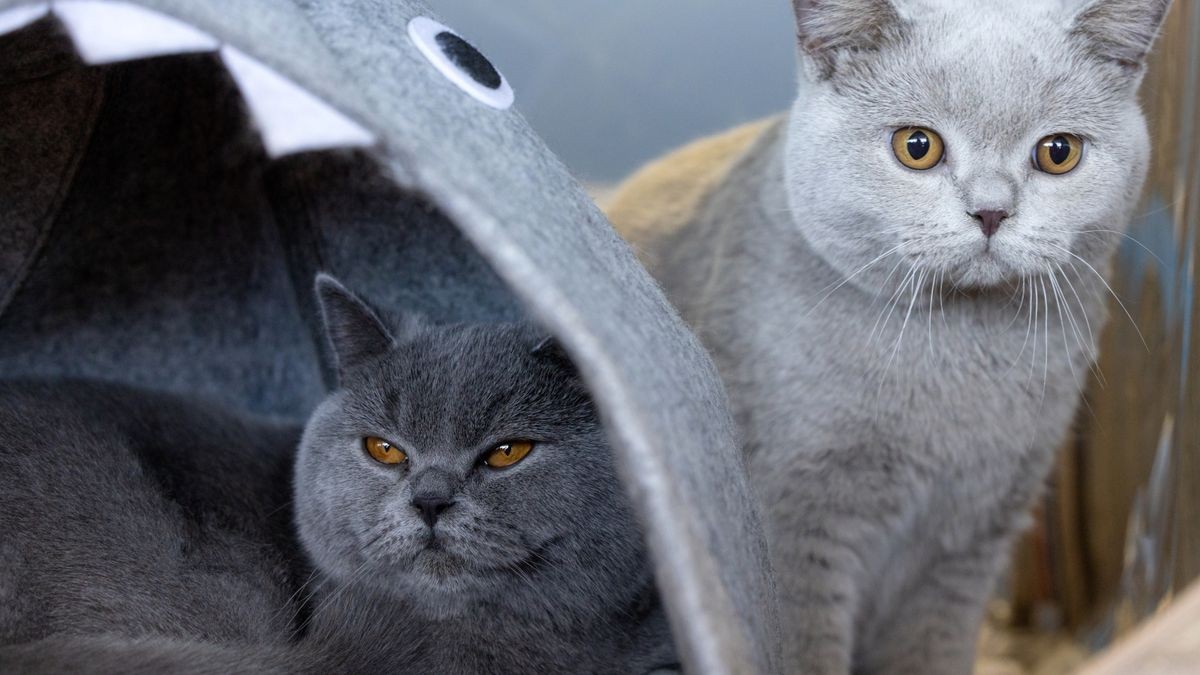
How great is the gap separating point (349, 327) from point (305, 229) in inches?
16.5

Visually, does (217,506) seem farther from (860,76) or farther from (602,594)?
(860,76)

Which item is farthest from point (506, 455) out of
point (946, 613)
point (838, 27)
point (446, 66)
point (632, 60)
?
point (632, 60)

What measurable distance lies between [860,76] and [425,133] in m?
0.62

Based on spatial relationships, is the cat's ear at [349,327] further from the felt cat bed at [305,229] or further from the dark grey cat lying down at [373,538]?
the felt cat bed at [305,229]

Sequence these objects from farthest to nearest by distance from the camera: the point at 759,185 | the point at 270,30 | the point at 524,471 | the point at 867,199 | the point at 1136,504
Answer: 1. the point at 1136,504
2. the point at 759,185
3. the point at 867,199
4. the point at 524,471
5. the point at 270,30

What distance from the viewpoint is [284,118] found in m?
1.52

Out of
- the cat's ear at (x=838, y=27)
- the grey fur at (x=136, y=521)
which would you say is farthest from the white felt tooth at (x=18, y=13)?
the cat's ear at (x=838, y=27)

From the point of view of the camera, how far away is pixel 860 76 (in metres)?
1.26

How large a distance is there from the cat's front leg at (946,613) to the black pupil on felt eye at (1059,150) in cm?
53

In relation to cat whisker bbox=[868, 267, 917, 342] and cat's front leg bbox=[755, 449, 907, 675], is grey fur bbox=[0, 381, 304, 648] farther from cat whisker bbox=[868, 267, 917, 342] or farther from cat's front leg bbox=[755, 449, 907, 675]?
cat whisker bbox=[868, 267, 917, 342]

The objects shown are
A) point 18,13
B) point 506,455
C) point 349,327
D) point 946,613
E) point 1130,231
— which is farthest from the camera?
point 1130,231

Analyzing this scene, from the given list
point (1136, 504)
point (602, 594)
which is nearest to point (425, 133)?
point (602, 594)

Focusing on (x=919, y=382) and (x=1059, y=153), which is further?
(x=919, y=382)

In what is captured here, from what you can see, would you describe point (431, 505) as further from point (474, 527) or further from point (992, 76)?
point (992, 76)
